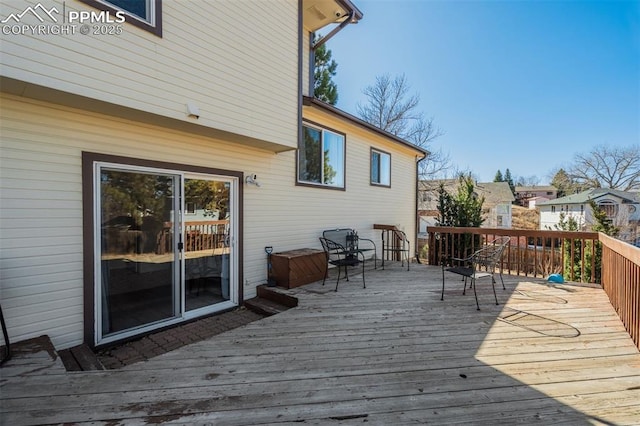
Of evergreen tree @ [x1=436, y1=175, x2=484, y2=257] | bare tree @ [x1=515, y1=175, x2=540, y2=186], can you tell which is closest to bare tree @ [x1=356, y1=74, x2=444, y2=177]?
evergreen tree @ [x1=436, y1=175, x2=484, y2=257]

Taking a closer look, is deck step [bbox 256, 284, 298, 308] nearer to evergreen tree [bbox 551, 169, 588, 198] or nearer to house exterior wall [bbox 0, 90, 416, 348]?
house exterior wall [bbox 0, 90, 416, 348]

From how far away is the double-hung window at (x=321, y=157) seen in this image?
6.00 meters

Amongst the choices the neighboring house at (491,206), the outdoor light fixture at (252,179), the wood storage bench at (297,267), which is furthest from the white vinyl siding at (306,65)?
the neighboring house at (491,206)

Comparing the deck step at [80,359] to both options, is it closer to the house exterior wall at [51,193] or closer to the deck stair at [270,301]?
the house exterior wall at [51,193]

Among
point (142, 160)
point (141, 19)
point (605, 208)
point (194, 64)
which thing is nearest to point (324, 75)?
point (194, 64)

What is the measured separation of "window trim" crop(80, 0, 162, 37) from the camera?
2758 mm

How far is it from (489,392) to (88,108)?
4557 millimetres

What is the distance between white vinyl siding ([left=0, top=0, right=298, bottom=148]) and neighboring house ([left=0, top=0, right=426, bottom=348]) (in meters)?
0.01

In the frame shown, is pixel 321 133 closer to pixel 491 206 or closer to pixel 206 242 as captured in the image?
pixel 206 242

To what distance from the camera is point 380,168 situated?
8508 mm

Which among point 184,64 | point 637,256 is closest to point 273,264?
point 184,64

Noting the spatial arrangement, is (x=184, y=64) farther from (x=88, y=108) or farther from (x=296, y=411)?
(x=296, y=411)

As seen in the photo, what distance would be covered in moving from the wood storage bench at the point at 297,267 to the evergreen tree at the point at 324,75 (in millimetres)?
8592

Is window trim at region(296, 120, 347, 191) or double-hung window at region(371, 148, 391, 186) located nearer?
window trim at region(296, 120, 347, 191)
